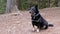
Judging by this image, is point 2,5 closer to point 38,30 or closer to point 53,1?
point 53,1

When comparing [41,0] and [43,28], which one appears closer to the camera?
[43,28]

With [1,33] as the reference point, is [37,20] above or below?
above

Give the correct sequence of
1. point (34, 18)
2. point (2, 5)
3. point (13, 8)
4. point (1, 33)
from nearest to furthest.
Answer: point (34, 18) < point (1, 33) < point (13, 8) < point (2, 5)

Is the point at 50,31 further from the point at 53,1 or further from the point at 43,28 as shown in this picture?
the point at 53,1

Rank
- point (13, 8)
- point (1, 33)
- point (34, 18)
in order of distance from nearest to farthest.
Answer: point (34, 18), point (1, 33), point (13, 8)

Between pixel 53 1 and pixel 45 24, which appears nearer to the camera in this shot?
pixel 45 24

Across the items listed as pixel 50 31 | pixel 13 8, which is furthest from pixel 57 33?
pixel 13 8

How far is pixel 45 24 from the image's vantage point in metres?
7.69

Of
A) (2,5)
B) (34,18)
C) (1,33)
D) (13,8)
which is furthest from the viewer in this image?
(2,5)

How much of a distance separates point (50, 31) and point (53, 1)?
737 inches

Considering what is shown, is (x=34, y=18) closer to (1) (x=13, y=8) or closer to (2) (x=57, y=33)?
(2) (x=57, y=33)

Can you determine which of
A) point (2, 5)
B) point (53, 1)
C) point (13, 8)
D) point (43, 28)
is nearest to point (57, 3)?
point (53, 1)

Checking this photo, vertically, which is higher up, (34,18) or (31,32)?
(34,18)

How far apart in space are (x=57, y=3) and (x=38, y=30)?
18309 mm
